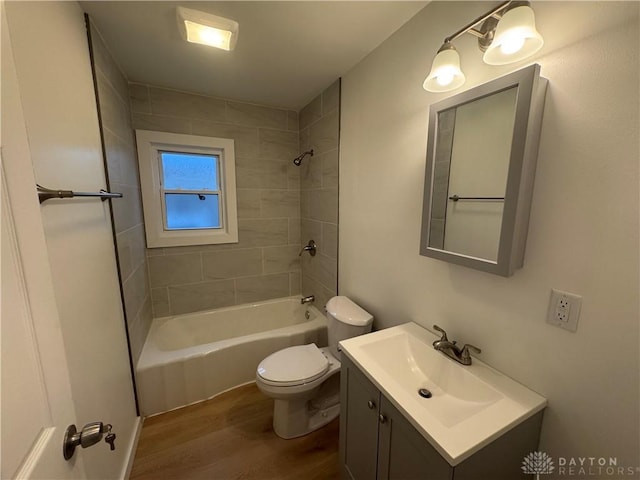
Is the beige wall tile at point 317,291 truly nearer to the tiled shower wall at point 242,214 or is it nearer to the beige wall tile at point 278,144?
the tiled shower wall at point 242,214

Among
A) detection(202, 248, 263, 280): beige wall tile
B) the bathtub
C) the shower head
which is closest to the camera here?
the bathtub

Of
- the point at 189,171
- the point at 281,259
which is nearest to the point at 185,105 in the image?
the point at 189,171

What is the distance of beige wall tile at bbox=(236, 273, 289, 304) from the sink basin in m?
1.66

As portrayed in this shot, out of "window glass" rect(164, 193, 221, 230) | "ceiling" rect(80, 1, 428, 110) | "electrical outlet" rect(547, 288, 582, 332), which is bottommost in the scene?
"electrical outlet" rect(547, 288, 582, 332)

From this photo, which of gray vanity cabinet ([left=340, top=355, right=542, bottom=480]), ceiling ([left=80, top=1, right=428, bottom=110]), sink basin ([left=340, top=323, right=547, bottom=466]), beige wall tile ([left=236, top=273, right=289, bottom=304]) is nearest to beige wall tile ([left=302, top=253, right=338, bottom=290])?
beige wall tile ([left=236, top=273, right=289, bottom=304])

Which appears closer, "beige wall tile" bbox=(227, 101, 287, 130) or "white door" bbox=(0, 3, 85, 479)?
"white door" bbox=(0, 3, 85, 479)

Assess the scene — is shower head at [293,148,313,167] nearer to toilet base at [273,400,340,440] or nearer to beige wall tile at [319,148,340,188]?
beige wall tile at [319,148,340,188]

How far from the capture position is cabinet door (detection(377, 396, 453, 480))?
0.80 metres

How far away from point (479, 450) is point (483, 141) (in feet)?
3.46

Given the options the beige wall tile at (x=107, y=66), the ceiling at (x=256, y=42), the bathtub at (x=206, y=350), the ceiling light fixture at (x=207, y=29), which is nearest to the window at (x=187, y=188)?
the beige wall tile at (x=107, y=66)

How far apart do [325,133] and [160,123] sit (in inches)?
53.5

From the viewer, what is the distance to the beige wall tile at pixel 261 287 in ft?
8.80

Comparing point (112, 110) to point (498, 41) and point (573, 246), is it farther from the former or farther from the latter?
point (573, 246)

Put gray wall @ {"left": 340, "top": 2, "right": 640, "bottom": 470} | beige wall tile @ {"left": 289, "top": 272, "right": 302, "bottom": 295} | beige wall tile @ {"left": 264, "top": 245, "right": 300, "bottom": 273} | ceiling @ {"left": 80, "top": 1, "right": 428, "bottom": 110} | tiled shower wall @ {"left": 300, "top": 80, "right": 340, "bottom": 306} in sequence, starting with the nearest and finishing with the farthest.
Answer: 1. gray wall @ {"left": 340, "top": 2, "right": 640, "bottom": 470}
2. ceiling @ {"left": 80, "top": 1, "right": 428, "bottom": 110}
3. tiled shower wall @ {"left": 300, "top": 80, "right": 340, "bottom": 306}
4. beige wall tile @ {"left": 264, "top": 245, "right": 300, "bottom": 273}
5. beige wall tile @ {"left": 289, "top": 272, "right": 302, "bottom": 295}
